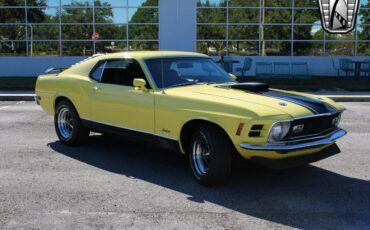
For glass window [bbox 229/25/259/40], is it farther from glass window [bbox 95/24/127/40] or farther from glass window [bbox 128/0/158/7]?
glass window [bbox 95/24/127/40]

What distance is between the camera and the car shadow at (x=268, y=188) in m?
4.90

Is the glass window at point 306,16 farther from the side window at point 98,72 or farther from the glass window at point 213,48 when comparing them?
the side window at point 98,72

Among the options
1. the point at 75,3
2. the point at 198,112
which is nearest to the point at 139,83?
the point at 198,112

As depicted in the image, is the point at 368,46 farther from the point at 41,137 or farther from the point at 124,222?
the point at 124,222

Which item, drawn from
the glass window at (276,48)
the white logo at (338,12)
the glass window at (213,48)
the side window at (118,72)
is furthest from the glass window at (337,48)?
the side window at (118,72)

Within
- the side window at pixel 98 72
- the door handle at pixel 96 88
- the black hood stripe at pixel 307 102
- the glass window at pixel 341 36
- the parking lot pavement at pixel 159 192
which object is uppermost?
the glass window at pixel 341 36

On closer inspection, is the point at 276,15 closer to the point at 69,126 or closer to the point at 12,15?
the point at 12,15

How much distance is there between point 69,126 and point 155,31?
1620 cm

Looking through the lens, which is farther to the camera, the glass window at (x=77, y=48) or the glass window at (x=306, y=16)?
the glass window at (x=306, y=16)

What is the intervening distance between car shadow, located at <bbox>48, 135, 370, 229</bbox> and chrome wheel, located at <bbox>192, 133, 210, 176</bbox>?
0.20m

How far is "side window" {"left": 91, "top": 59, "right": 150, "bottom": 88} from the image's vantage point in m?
6.80

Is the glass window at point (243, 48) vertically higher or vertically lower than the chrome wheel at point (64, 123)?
higher

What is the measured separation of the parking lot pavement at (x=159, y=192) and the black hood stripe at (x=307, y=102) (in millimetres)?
898

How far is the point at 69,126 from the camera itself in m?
8.09
